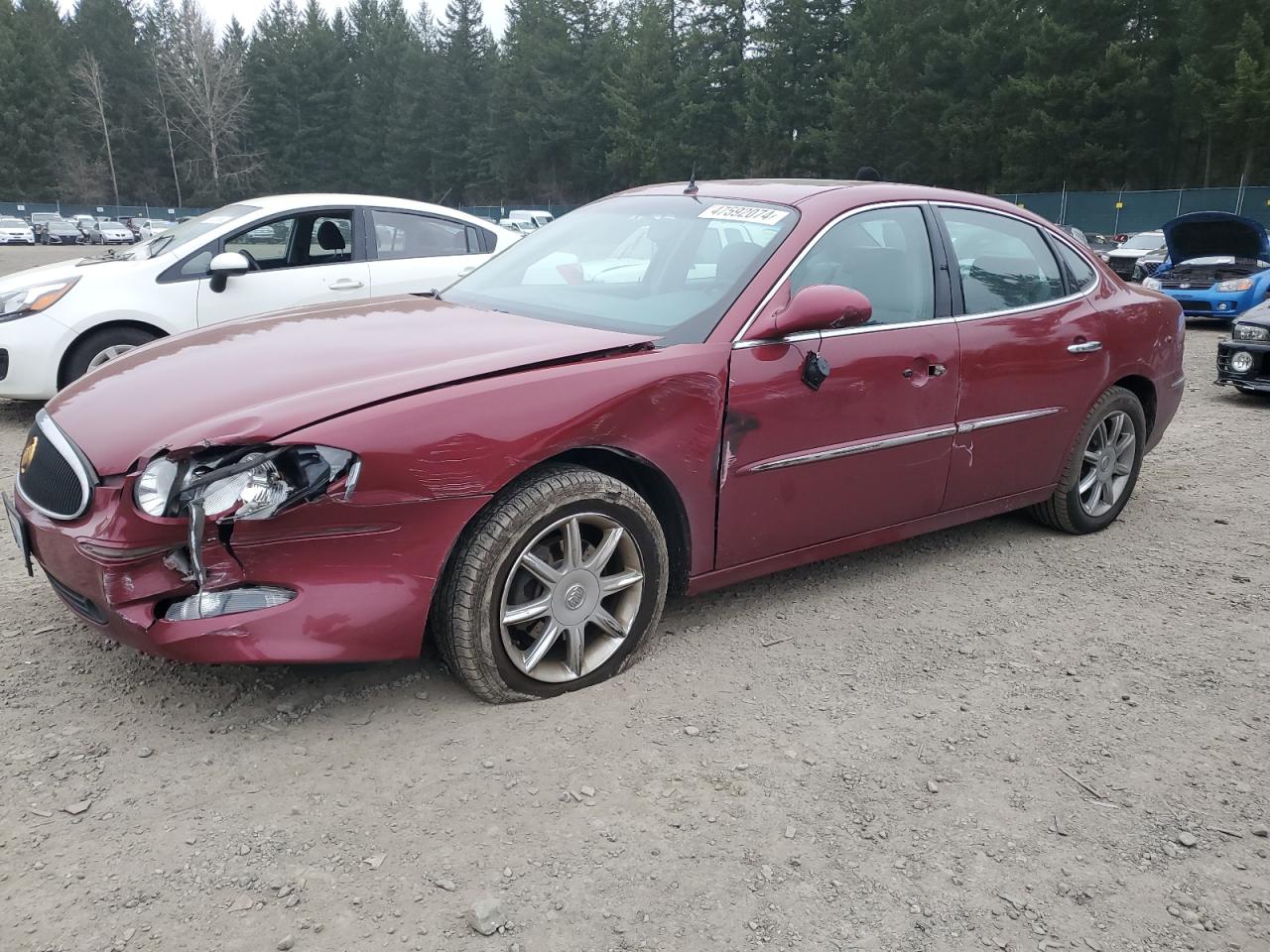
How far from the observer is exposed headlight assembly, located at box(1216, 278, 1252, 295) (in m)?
13.0

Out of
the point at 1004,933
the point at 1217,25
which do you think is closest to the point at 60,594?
the point at 1004,933

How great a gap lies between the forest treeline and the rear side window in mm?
40212

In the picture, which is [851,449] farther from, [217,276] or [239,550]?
[217,276]

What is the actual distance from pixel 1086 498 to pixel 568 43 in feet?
231

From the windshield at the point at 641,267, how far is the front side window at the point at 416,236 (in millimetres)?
3187

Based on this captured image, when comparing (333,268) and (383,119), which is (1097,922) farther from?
(383,119)

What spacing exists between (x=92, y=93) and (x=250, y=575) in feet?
285

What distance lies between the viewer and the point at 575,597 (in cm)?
306

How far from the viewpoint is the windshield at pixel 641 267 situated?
3.45m

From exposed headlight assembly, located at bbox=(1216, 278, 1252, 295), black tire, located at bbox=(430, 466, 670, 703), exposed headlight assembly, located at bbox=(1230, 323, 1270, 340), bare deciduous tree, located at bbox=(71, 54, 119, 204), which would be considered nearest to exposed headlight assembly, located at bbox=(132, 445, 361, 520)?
black tire, located at bbox=(430, 466, 670, 703)

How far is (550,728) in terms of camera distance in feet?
9.56

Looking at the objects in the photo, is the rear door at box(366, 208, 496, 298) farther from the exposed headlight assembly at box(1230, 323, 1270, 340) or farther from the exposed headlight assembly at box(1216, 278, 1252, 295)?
the exposed headlight assembly at box(1216, 278, 1252, 295)

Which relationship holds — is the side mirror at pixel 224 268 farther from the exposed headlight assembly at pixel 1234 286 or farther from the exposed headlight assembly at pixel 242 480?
the exposed headlight assembly at pixel 1234 286

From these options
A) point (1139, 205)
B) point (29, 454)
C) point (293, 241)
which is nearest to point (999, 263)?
point (29, 454)
